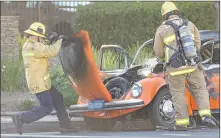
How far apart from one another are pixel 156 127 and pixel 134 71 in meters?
0.61

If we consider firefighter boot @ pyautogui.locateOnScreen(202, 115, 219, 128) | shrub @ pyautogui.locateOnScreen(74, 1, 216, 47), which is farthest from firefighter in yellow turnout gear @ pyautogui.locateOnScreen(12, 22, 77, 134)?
firefighter boot @ pyautogui.locateOnScreen(202, 115, 219, 128)

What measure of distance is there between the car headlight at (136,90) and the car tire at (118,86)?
0.26ft

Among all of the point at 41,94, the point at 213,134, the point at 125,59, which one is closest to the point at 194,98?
the point at 213,134

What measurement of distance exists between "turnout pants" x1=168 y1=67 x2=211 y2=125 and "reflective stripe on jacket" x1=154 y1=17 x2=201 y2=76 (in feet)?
0.45

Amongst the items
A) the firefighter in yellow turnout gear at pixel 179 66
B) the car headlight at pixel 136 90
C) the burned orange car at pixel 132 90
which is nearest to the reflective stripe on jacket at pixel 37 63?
the burned orange car at pixel 132 90

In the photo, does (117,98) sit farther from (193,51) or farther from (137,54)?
(193,51)

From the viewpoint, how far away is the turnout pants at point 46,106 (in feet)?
22.9

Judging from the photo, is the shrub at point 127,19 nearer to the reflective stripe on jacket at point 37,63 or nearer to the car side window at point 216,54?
the car side window at point 216,54

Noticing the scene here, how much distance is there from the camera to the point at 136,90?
7180mm

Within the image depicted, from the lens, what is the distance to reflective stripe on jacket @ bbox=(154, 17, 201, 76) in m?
6.35

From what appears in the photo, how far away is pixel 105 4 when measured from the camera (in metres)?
7.96

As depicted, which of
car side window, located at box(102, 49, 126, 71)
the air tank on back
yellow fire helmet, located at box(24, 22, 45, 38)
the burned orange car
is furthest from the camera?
car side window, located at box(102, 49, 126, 71)

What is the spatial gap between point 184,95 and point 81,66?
101 cm

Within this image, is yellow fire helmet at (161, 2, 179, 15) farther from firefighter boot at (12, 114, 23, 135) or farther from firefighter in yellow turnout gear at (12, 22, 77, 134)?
firefighter boot at (12, 114, 23, 135)
